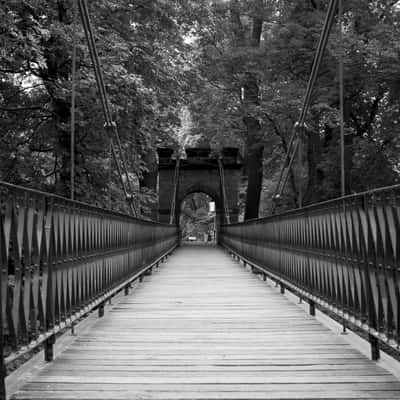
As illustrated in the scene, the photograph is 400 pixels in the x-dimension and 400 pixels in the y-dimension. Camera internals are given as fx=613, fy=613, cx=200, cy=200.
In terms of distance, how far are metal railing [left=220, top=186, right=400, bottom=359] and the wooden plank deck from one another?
0.26 metres

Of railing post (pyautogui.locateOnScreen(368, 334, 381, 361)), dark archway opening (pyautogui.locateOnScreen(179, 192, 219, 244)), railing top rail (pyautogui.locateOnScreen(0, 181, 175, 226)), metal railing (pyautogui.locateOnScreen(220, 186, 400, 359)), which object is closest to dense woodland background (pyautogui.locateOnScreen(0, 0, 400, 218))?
railing top rail (pyautogui.locateOnScreen(0, 181, 175, 226))

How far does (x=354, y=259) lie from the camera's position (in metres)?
4.05

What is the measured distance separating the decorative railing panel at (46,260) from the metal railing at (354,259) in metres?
1.91

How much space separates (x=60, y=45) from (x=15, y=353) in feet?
27.8

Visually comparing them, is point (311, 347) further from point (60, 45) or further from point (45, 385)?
point (60, 45)

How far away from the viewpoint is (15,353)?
9.75ft

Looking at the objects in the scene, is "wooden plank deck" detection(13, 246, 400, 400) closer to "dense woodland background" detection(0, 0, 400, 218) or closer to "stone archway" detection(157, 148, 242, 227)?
"dense woodland background" detection(0, 0, 400, 218)


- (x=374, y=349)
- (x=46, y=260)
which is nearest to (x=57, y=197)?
(x=46, y=260)

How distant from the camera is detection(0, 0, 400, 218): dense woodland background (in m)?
10.9

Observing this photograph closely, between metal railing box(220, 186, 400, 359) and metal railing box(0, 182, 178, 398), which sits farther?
metal railing box(220, 186, 400, 359)

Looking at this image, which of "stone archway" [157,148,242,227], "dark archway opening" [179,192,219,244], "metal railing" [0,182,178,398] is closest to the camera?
"metal railing" [0,182,178,398]

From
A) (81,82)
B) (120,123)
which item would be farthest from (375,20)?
(81,82)

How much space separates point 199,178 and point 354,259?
25.9 metres

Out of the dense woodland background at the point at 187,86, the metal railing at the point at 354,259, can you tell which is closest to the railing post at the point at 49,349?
the metal railing at the point at 354,259
